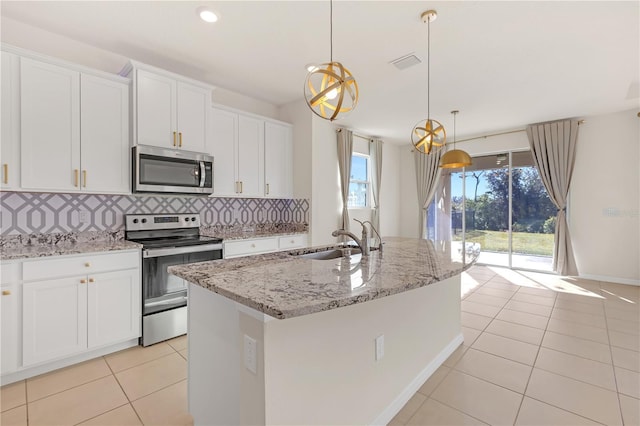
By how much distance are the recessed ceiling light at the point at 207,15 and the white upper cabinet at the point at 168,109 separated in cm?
81

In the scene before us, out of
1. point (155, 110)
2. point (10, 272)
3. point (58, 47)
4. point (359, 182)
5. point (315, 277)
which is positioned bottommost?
point (10, 272)

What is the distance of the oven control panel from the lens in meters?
2.98

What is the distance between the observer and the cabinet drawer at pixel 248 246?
125 inches

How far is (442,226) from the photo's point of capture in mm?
6426

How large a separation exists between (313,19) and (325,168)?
7.79 ft

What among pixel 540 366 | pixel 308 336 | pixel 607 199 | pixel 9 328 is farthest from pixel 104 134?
pixel 607 199

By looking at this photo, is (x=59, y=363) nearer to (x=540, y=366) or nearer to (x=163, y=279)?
(x=163, y=279)

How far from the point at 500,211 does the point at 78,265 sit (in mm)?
6441

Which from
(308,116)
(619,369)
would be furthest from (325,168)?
(619,369)

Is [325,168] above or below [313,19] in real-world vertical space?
below

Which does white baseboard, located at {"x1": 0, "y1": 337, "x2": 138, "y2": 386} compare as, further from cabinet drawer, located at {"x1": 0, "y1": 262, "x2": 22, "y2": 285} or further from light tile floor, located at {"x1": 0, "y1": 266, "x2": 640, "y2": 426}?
cabinet drawer, located at {"x1": 0, "y1": 262, "x2": 22, "y2": 285}

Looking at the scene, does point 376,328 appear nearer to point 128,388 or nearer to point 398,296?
point 398,296

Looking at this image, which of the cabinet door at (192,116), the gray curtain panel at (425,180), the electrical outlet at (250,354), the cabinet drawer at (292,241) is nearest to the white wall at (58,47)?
the cabinet door at (192,116)

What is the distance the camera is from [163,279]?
2.68 m
